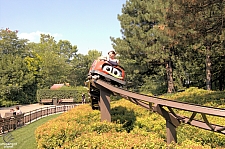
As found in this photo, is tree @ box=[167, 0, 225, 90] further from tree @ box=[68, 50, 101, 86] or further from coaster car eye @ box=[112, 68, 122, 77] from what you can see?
tree @ box=[68, 50, 101, 86]

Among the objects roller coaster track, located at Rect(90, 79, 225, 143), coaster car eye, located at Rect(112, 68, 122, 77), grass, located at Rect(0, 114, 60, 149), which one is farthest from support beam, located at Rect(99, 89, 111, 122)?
grass, located at Rect(0, 114, 60, 149)

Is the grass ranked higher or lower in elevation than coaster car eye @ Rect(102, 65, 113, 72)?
lower

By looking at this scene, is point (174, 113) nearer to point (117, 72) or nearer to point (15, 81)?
point (117, 72)

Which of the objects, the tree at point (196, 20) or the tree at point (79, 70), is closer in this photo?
the tree at point (196, 20)

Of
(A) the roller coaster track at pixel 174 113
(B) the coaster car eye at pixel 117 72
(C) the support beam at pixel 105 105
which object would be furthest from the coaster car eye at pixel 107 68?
(C) the support beam at pixel 105 105

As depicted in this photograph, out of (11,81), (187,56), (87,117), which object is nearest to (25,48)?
(11,81)

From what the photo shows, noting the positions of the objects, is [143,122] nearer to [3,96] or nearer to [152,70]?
[152,70]

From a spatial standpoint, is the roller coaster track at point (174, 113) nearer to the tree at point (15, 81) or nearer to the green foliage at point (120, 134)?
the green foliage at point (120, 134)

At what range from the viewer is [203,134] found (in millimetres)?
5543

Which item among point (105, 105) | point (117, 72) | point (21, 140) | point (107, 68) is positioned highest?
point (107, 68)

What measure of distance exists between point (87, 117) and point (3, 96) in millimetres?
21262

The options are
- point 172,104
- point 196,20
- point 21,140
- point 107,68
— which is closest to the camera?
point 172,104

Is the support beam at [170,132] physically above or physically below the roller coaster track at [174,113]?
below

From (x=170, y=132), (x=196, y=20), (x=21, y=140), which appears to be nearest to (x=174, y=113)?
(x=170, y=132)
